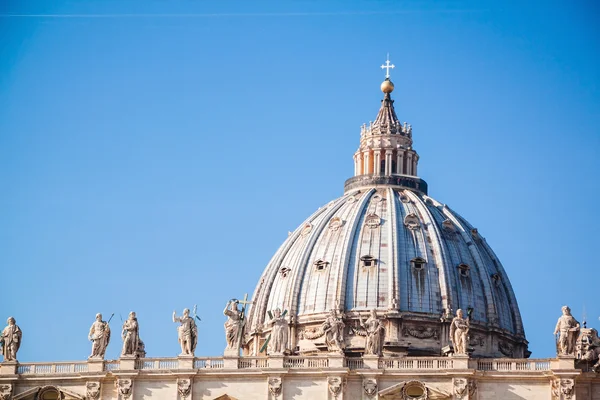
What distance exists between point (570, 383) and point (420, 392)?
877 centimetres

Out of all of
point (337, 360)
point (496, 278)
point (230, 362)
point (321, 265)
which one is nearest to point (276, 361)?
point (230, 362)

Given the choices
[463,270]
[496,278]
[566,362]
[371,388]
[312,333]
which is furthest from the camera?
[496,278]

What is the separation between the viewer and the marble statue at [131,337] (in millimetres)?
120812

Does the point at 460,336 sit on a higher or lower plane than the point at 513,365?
higher

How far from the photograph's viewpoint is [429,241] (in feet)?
555

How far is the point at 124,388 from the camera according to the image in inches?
4722

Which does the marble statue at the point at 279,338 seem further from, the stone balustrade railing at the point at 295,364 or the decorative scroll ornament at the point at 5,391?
the decorative scroll ornament at the point at 5,391

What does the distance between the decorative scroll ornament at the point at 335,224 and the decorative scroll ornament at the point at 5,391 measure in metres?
54.2

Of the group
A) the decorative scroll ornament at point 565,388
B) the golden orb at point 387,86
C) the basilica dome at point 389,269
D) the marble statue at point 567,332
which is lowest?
the decorative scroll ornament at point 565,388

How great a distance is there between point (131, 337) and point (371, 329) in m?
14.5

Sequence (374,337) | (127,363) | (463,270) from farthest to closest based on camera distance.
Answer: (463,270) < (374,337) < (127,363)

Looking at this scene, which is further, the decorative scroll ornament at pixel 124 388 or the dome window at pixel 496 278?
the dome window at pixel 496 278

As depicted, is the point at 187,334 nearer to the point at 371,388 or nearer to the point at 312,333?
the point at 371,388

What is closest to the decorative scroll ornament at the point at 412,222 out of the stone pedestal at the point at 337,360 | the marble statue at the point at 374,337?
the marble statue at the point at 374,337
